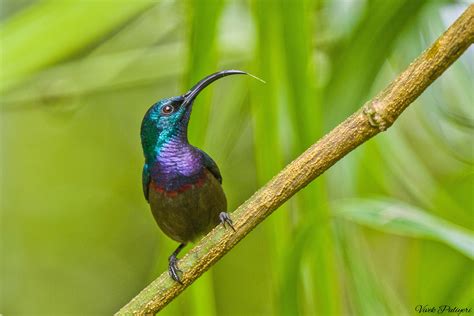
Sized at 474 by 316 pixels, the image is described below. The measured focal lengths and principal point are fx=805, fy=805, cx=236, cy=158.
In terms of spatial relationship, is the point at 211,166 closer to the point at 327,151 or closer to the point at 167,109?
the point at 167,109

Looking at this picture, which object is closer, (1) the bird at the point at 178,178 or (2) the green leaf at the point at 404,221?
(2) the green leaf at the point at 404,221

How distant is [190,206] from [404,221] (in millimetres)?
897

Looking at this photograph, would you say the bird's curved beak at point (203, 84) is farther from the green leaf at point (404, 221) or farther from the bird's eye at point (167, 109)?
the green leaf at point (404, 221)

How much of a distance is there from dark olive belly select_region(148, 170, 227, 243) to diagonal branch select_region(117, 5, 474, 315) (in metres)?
0.76

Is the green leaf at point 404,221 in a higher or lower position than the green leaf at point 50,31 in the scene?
lower

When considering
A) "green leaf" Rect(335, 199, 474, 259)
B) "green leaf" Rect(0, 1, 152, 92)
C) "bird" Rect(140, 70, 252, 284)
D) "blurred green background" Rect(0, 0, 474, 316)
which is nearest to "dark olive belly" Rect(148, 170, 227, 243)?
"bird" Rect(140, 70, 252, 284)

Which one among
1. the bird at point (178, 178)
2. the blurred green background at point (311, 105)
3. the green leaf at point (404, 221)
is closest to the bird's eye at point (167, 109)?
the bird at point (178, 178)

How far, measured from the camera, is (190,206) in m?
2.34

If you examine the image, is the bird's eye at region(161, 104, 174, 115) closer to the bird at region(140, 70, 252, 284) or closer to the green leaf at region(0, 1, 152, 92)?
the bird at region(140, 70, 252, 284)

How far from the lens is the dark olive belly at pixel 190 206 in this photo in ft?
7.64

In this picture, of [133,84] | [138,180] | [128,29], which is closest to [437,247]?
[133,84]

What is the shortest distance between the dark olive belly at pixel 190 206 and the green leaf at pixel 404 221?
2.27ft

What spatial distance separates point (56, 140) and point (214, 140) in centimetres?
390

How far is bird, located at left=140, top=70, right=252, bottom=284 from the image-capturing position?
2.34 meters
